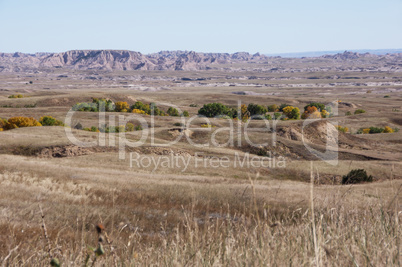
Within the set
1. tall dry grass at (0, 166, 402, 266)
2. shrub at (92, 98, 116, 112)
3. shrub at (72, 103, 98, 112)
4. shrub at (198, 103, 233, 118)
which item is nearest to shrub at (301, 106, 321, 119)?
shrub at (198, 103, 233, 118)

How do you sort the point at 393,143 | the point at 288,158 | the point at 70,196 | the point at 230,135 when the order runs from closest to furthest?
the point at 70,196 → the point at 288,158 → the point at 230,135 → the point at 393,143

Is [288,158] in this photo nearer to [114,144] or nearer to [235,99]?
[114,144]

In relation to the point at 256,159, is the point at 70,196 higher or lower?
higher

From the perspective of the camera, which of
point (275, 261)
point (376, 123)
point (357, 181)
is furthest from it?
point (376, 123)

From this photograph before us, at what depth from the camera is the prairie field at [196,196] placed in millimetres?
3854

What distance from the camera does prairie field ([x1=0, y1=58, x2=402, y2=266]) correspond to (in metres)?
3.85

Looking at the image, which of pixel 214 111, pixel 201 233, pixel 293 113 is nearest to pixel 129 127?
pixel 214 111

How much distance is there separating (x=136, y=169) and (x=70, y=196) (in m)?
15.4

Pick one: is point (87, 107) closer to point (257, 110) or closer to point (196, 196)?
point (257, 110)

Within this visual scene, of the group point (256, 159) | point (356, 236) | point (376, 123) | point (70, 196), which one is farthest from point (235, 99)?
point (356, 236)

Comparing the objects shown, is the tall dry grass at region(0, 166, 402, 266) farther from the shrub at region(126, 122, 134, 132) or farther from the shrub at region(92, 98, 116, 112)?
the shrub at region(92, 98, 116, 112)

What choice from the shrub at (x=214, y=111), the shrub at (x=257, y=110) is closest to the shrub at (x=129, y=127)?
the shrub at (x=214, y=111)

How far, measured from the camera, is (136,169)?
30.4 metres

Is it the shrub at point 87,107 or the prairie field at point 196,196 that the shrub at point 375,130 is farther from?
the shrub at point 87,107
